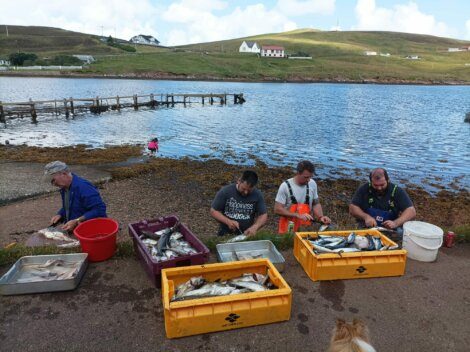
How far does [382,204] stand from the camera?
23.1ft

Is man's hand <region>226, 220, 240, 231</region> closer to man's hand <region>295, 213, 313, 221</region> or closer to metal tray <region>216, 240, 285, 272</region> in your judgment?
metal tray <region>216, 240, 285, 272</region>

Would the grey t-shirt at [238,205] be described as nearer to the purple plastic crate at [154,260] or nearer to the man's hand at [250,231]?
the man's hand at [250,231]

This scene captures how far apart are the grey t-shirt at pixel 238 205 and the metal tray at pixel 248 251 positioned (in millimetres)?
1012

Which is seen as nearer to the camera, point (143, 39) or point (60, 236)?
point (60, 236)

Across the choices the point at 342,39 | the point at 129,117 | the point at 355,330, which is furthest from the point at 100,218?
the point at 342,39

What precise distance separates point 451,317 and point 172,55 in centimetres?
12469

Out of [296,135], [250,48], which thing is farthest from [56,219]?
[250,48]

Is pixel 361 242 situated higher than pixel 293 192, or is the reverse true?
pixel 293 192

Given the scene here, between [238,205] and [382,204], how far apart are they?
2.93 meters

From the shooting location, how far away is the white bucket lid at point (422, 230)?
5.87m

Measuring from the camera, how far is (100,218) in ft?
20.4

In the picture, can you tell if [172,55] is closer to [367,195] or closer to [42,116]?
[42,116]

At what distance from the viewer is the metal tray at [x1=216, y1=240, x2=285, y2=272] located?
5.67 m

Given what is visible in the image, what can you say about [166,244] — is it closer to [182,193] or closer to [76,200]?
[76,200]
